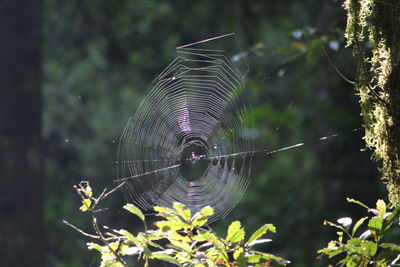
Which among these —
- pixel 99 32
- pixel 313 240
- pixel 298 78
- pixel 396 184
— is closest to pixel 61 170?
pixel 99 32

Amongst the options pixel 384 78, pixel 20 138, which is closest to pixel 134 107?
pixel 20 138

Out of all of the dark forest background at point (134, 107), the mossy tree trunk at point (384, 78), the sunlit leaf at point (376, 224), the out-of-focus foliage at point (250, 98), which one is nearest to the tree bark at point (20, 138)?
the dark forest background at point (134, 107)

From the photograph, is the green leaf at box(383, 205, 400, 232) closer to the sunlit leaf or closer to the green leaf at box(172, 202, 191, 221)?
the sunlit leaf

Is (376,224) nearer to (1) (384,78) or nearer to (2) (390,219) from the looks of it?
(2) (390,219)

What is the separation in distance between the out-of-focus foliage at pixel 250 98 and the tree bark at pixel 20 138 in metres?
0.74

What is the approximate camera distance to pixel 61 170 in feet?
33.3

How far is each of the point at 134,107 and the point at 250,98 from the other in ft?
8.80

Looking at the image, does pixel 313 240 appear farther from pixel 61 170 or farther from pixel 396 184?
pixel 61 170

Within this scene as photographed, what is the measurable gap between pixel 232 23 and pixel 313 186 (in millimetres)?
3111

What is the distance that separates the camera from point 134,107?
1120 centimetres

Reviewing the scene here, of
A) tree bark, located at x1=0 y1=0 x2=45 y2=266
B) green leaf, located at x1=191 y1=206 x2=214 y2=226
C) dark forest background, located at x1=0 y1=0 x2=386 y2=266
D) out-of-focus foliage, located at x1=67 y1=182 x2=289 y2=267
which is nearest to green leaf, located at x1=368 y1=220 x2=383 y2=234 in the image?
out-of-focus foliage, located at x1=67 y1=182 x2=289 y2=267

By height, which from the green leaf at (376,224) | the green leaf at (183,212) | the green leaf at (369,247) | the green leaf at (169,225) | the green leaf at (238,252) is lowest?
the green leaf at (238,252)

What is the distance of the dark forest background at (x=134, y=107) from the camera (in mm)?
5188

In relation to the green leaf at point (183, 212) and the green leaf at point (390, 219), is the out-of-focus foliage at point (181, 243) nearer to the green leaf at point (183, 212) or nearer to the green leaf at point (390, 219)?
the green leaf at point (183, 212)
